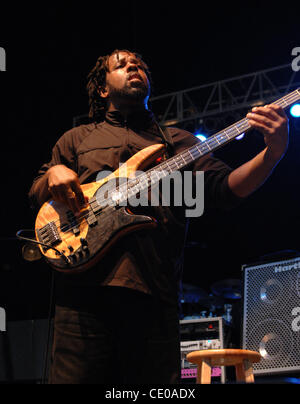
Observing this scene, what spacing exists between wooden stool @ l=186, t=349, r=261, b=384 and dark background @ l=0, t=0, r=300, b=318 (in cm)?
416

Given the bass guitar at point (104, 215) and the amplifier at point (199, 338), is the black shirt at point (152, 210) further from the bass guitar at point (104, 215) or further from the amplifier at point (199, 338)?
the amplifier at point (199, 338)

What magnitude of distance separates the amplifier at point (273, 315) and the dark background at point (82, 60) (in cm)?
361

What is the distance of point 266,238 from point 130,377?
7882 millimetres

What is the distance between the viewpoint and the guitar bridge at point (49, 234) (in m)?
2.03

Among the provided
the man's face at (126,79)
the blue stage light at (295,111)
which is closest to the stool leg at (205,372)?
the man's face at (126,79)

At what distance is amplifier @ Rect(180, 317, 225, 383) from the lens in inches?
160

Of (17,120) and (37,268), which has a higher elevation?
(17,120)

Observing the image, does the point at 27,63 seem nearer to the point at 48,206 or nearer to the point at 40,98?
the point at 40,98

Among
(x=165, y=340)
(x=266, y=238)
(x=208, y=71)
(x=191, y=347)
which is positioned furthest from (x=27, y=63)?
(x=266, y=238)

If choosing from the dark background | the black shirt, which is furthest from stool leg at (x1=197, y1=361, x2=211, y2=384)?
the dark background

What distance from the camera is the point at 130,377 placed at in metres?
1.71

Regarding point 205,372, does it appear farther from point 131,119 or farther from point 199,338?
point 199,338

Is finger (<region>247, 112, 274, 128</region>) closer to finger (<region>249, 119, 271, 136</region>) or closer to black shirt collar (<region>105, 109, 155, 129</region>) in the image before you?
finger (<region>249, 119, 271, 136</region>)

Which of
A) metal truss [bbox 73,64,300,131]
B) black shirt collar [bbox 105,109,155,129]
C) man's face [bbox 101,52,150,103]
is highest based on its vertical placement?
metal truss [bbox 73,64,300,131]
